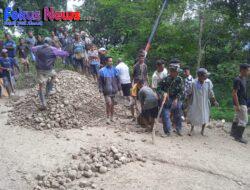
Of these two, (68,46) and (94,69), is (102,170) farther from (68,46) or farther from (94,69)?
(68,46)

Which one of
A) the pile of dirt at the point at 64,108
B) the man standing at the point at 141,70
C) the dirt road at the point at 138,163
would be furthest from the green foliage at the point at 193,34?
the dirt road at the point at 138,163

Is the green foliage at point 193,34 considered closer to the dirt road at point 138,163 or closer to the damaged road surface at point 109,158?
the dirt road at point 138,163

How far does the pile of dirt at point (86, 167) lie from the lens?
21.0 feet

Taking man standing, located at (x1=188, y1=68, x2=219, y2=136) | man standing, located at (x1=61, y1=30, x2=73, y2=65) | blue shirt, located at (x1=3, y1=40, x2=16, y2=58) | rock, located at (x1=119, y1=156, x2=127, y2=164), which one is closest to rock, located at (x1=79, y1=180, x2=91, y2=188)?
rock, located at (x1=119, y1=156, x2=127, y2=164)

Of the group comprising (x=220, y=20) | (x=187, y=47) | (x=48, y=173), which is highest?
(x=220, y=20)

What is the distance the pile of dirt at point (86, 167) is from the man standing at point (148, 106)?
1597 mm

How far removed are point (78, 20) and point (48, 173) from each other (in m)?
13.9

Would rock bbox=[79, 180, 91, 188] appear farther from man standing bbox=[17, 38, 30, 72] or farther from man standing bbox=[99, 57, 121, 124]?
man standing bbox=[17, 38, 30, 72]

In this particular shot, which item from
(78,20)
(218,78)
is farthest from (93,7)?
(218,78)

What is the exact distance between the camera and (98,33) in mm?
19656

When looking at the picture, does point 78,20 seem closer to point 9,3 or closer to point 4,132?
point 9,3

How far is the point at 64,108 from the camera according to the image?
975 centimetres

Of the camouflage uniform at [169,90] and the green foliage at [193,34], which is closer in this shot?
the camouflage uniform at [169,90]

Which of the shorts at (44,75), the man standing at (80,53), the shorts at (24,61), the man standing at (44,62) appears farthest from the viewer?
the shorts at (24,61)
